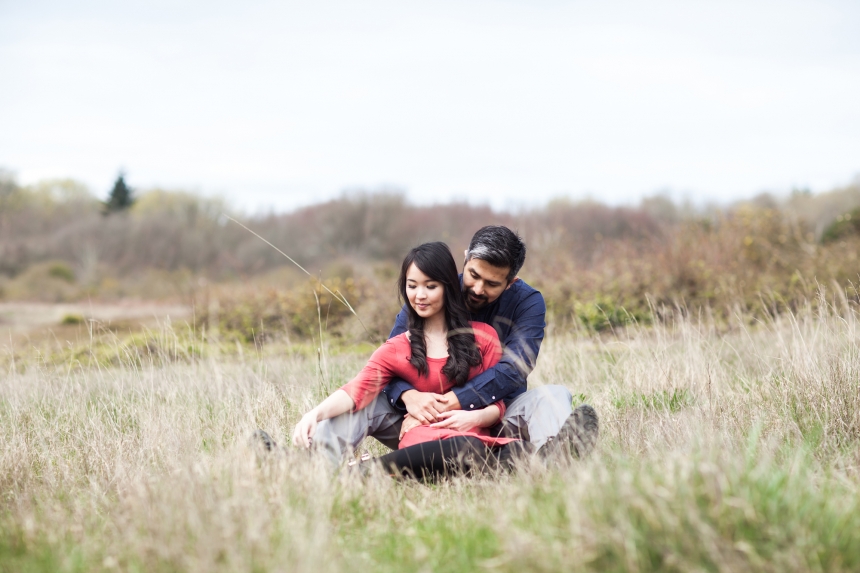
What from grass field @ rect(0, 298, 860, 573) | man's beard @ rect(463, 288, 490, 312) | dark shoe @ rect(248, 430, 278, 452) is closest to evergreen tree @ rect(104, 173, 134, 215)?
grass field @ rect(0, 298, 860, 573)

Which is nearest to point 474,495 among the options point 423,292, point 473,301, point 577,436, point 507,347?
point 577,436

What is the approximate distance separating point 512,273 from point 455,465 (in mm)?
1037

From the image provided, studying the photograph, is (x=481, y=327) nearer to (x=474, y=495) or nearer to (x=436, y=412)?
(x=436, y=412)

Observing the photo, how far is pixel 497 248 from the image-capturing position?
10.6 feet

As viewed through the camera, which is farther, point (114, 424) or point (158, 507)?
point (114, 424)

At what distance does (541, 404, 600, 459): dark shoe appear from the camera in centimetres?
290

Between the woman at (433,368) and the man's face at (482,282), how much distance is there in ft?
0.28

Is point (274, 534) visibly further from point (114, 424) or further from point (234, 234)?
point (234, 234)

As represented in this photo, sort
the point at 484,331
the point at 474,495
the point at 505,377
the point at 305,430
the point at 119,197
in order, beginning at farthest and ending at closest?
1. the point at 119,197
2. the point at 484,331
3. the point at 505,377
4. the point at 305,430
5. the point at 474,495

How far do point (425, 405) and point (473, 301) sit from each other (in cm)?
64

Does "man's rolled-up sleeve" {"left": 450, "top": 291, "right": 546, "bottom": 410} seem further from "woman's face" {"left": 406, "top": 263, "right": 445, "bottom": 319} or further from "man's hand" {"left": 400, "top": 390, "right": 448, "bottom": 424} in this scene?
"woman's face" {"left": 406, "top": 263, "right": 445, "bottom": 319}

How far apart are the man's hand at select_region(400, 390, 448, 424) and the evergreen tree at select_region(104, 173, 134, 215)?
3730 cm

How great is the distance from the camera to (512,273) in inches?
135

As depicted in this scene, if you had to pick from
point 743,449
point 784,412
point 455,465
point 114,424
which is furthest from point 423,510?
point 114,424
